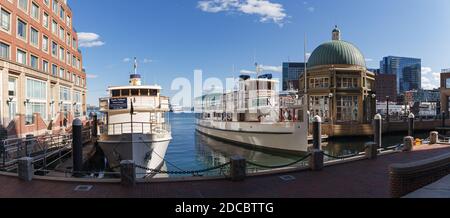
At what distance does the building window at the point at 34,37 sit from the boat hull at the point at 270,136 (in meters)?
25.1

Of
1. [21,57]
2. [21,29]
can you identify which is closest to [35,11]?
[21,29]

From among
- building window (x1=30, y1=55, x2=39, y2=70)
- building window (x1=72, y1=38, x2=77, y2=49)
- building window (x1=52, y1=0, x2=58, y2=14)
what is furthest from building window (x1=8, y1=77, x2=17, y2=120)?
building window (x1=72, y1=38, x2=77, y2=49)

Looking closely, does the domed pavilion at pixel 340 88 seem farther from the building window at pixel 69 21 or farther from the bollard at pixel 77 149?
the building window at pixel 69 21

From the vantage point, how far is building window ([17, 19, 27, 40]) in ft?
101

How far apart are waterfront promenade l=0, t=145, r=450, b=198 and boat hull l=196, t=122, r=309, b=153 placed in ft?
51.8

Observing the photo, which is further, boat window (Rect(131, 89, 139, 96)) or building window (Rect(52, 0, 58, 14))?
building window (Rect(52, 0, 58, 14))

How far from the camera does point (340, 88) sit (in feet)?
164

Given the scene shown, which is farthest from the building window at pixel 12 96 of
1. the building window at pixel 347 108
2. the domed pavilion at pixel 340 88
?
the building window at pixel 347 108

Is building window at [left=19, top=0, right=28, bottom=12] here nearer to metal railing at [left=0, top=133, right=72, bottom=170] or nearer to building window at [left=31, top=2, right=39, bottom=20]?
building window at [left=31, top=2, right=39, bottom=20]

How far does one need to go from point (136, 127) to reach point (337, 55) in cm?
4288

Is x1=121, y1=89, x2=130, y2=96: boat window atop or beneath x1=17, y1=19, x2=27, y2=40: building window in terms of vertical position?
beneath

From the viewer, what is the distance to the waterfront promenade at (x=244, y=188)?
9938 millimetres
